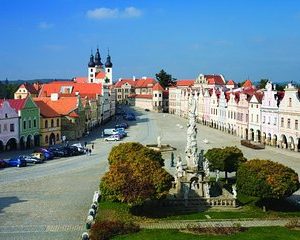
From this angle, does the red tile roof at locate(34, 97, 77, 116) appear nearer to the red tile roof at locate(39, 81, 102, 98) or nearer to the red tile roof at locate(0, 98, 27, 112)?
the red tile roof at locate(0, 98, 27, 112)

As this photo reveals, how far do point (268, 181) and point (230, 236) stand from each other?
606 centimetres

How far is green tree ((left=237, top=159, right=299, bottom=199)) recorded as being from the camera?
29859 millimetres

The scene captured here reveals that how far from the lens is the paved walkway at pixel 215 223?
27.4 meters

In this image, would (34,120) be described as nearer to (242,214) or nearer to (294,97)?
(294,97)

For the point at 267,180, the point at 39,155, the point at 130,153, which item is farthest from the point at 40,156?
the point at 267,180

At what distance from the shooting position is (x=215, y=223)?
2806cm

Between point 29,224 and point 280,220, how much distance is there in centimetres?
1382

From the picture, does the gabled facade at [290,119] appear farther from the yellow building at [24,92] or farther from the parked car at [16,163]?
the yellow building at [24,92]

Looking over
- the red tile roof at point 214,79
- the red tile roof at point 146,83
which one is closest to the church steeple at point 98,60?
the red tile roof at point 146,83

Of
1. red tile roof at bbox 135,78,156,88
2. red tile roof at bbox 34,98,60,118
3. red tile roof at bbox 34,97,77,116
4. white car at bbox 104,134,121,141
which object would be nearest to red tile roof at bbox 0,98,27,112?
red tile roof at bbox 34,98,60,118

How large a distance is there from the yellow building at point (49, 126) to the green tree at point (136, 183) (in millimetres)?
40436

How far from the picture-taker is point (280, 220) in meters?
29.2

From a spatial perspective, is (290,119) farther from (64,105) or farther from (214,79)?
(214,79)

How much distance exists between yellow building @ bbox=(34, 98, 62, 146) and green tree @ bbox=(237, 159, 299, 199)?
42334 mm
